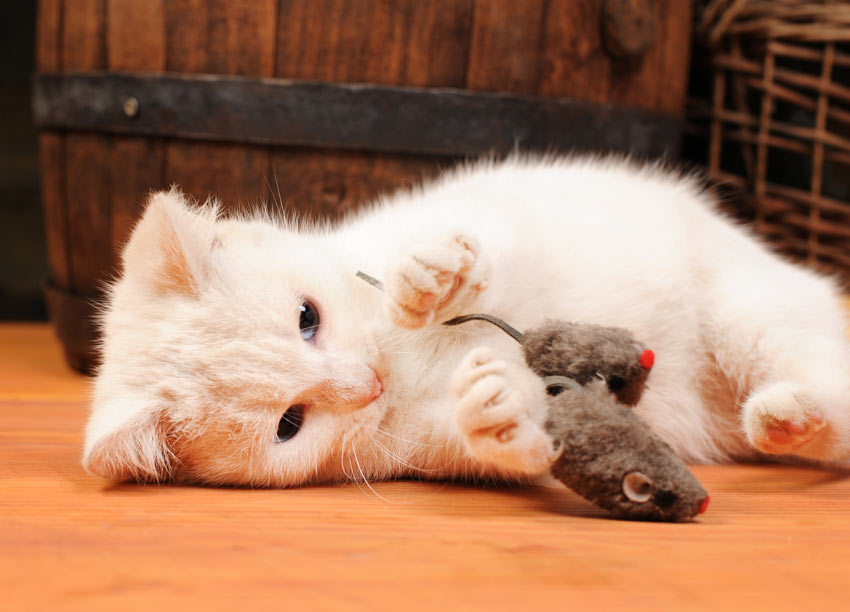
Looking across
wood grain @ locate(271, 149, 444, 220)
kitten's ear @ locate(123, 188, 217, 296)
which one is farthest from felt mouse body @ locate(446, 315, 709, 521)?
wood grain @ locate(271, 149, 444, 220)

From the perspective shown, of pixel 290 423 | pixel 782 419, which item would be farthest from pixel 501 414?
pixel 782 419

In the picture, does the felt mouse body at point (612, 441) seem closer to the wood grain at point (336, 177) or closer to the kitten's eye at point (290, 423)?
the kitten's eye at point (290, 423)

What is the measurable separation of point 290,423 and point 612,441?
519 millimetres

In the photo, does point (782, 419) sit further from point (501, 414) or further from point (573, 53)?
point (573, 53)

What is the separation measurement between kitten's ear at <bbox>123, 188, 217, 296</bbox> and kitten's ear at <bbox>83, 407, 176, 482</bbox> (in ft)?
0.71

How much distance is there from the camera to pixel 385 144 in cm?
207

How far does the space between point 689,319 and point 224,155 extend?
3.86 feet

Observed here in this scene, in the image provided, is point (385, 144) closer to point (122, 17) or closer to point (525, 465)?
point (122, 17)

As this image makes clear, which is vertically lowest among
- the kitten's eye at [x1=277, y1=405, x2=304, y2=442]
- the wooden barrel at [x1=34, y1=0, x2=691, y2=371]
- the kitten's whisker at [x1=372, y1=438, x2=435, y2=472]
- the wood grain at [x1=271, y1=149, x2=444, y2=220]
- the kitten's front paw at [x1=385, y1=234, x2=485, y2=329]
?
the kitten's whisker at [x1=372, y1=438, x2=435, y2=472]

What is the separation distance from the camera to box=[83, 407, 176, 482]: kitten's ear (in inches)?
49.8

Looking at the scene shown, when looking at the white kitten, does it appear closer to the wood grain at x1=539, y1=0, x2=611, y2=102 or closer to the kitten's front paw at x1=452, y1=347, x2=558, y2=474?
the kitten's front paw at x1=452, y1=347, x2=558, y2=474

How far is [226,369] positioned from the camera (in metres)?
1.28

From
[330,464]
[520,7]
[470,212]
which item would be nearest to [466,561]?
[330,464]

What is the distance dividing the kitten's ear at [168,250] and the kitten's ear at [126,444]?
0.22m
